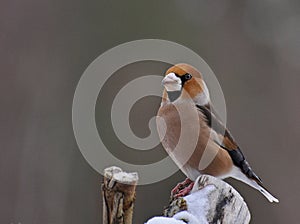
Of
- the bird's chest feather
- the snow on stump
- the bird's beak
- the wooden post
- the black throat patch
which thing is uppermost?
the bird's beak

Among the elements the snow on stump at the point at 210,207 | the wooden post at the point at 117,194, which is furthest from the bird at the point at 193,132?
the wooden post at the point at 117,194

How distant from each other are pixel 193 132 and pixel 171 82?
111 mm

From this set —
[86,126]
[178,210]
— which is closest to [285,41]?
[86,126]

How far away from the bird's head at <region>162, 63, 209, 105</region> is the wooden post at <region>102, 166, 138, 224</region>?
0.31 metres

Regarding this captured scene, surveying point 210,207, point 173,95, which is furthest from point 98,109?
point 210,207

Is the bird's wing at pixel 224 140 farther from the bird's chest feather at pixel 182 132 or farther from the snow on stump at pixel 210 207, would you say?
the snow on stump at pixel 210 207

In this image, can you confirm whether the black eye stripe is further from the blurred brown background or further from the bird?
the blurred brown background

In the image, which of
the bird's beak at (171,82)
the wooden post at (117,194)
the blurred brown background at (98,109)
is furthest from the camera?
the blurred brown background at (98,109)

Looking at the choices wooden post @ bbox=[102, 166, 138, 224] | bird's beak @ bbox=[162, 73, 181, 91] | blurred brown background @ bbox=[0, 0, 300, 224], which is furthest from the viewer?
blurred brown background @ bbox=[0, 0, 300, 224]

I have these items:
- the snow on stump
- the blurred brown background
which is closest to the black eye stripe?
the snow on stump

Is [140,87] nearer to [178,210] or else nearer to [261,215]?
[261,215]

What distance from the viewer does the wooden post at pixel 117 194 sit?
0.82 meters

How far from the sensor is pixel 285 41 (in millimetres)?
3104

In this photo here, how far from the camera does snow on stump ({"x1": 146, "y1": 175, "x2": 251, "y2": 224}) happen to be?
2.91 ft
